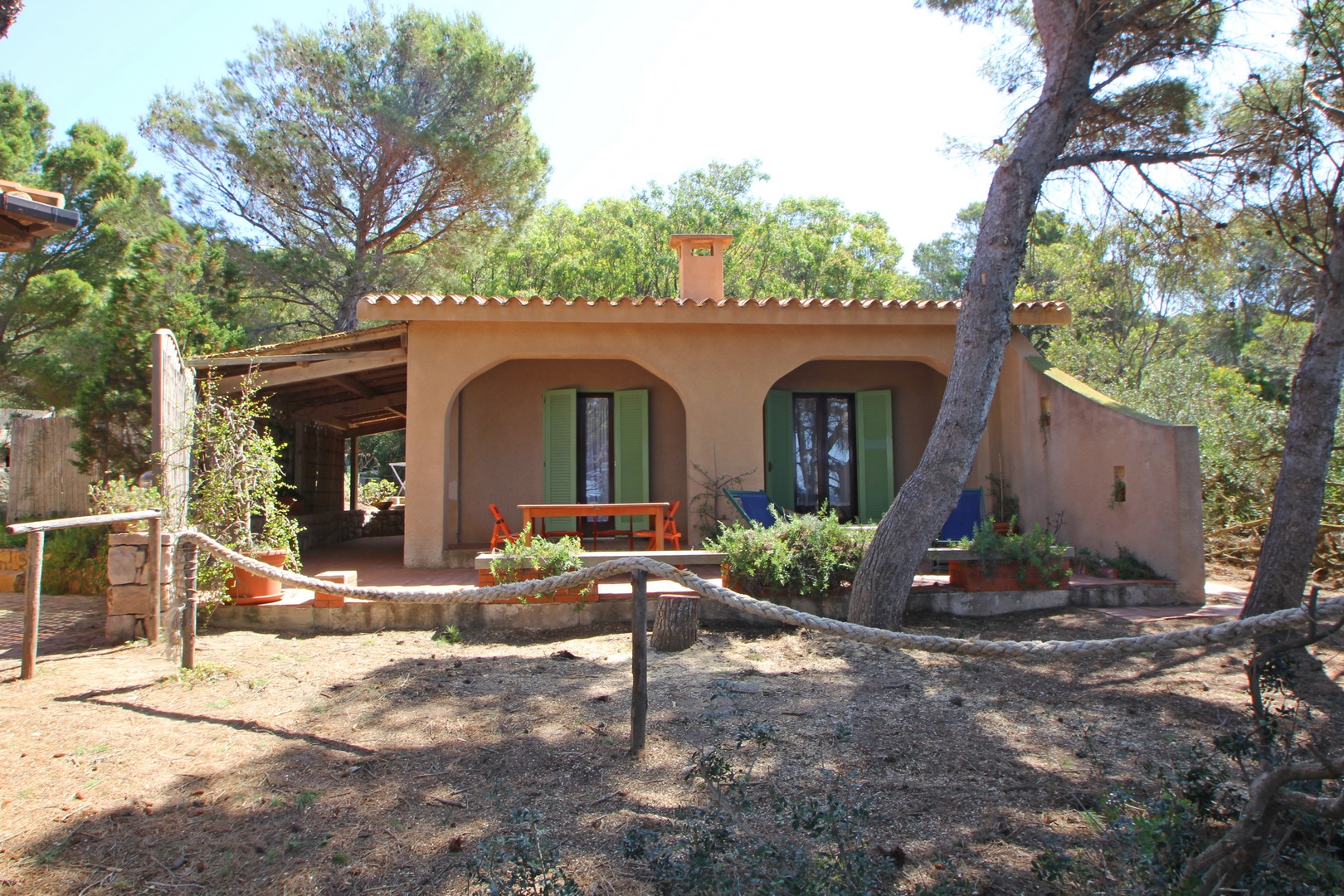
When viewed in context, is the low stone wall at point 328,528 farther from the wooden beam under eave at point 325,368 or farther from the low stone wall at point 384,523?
the wooden beam under eave at point 325,368

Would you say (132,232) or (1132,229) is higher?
(132,232)

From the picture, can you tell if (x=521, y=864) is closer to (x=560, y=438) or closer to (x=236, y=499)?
(x=236, y=499)

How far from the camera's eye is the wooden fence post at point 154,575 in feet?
17.0

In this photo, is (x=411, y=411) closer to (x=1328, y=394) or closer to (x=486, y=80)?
(x=1328, y=394)

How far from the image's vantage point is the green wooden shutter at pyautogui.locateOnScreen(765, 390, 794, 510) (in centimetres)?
1004

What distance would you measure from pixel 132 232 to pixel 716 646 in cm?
1435

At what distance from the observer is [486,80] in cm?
1611

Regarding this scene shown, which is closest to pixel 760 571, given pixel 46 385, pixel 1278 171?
pixel 1278 171

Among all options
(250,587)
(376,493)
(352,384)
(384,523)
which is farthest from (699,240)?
(376,493)

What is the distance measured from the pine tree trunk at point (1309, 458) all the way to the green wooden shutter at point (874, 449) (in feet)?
16.3

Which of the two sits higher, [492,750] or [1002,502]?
[1002,502]

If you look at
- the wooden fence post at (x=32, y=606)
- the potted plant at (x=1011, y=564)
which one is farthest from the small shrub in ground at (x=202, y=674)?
the potted plant at (x=1011, y=564)

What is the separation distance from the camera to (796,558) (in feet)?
19.5

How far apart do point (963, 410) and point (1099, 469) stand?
2.68m
